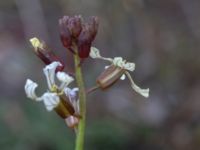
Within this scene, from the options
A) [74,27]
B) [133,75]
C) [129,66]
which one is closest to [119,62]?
[129,66]

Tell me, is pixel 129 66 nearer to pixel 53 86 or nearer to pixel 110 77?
pixel 110 77

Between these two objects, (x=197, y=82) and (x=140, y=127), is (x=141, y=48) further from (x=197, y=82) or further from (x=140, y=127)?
(x=140, y=127)

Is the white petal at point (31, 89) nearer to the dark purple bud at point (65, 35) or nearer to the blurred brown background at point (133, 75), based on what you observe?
the dark purple bud at point (65, 35)

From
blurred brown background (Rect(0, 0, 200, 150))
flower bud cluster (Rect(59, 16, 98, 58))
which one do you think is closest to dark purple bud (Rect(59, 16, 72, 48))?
flower bud cluster (Rect(59, 16, 98, 58))

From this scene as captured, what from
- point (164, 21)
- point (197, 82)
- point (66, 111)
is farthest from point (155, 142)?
point (66, 111)

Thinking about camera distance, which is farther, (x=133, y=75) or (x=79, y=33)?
(x=133, y=75)

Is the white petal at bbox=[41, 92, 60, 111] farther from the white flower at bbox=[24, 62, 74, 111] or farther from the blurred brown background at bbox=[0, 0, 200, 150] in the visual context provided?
the blurred brown background at bbox=[0, 0, 200, 150]

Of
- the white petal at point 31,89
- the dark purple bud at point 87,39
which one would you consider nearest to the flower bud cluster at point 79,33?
the dark purple bud at point 87,39
